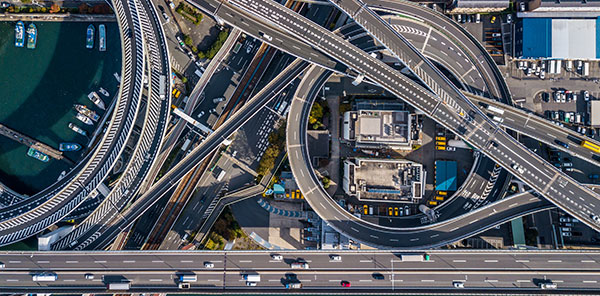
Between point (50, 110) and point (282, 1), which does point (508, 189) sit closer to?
point (282, 1)

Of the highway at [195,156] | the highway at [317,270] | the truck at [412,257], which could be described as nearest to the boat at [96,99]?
the highway at [195,156]

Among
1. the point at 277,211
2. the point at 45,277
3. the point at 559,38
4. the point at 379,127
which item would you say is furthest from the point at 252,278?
the point at 559,38

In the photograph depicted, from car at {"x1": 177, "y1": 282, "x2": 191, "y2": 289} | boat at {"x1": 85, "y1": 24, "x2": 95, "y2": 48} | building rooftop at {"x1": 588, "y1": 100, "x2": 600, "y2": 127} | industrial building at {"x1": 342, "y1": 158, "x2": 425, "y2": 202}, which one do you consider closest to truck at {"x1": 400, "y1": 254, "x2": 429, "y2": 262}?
industrial building at {"x1": 342, "y1": 158, "x2": 425, "y2": 202}

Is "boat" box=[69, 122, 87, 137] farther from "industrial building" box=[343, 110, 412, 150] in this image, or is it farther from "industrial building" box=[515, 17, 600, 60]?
"industrial building" box=[515, 17, 600, 60]

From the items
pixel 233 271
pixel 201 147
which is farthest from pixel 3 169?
pixel 233 271

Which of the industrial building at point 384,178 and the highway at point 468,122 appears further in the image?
the industrial building at point 384,178

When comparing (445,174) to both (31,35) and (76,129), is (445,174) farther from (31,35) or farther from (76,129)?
(31,35)

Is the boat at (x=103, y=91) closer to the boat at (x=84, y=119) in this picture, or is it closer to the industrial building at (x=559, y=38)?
the boat at (x=84, y=119)
